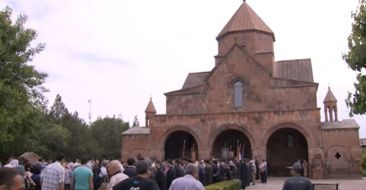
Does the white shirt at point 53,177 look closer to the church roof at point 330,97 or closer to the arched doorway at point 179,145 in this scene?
the arched doorway at point 179,145

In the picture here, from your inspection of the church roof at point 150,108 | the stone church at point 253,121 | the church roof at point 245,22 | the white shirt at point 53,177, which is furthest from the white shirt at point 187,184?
the church roof at point 245,22

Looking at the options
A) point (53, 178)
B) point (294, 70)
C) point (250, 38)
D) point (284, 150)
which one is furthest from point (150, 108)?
point (53, 178)

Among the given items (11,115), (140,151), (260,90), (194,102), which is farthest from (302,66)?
(11,115)

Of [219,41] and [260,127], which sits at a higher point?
[219,41]

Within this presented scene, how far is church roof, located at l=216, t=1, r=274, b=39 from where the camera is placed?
37.2m

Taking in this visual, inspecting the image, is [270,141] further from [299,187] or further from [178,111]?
[299,187]

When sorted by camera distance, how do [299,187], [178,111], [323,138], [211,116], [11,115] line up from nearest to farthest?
[299,187]
[11,115]
[323,138]
[211,116]
[178,111]

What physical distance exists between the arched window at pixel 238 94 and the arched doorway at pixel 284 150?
3348 mm

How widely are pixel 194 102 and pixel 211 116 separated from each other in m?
4.22

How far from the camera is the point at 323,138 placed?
95.0ft

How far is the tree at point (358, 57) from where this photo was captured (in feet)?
37.3

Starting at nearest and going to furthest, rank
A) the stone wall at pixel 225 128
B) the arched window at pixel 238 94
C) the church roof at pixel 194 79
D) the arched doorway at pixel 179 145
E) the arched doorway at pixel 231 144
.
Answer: the stone wall at pixel 225 128 < the arched doorway at pixel 231 144 < the arched window at pixel 238 94 < the arched doorway at pixel 179 145 < the church roof at pixel 194 79

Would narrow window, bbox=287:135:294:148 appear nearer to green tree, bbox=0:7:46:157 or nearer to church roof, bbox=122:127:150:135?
church roof, bbox=122:127:150:135

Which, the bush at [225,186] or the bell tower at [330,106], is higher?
the bell tower at [330,106]
